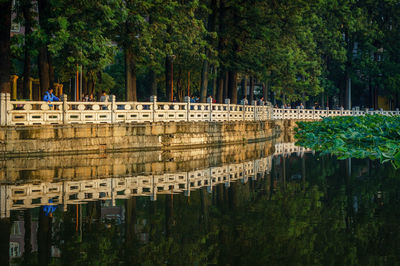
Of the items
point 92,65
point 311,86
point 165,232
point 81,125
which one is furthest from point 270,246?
point 311,86

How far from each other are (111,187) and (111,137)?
10057 millimetres

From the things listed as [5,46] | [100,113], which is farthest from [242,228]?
[5,46]

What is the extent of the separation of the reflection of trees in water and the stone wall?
9703 millimetres

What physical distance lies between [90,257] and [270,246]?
7.35ft

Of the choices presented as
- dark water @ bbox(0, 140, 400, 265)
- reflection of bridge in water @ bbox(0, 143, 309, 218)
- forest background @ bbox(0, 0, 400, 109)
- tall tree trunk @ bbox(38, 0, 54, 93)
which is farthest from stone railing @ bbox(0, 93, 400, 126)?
dark water @ bbox(0, 140, 400, 265)

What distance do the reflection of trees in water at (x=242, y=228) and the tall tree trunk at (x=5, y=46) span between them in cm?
1266

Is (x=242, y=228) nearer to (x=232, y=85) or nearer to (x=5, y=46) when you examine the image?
(x=5, y=46)

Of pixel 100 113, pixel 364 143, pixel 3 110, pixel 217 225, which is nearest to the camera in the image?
pixel 217 225

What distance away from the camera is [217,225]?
348 inches

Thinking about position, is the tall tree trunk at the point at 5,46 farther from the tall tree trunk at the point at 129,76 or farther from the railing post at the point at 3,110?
the tall tree trunk at the point at 129,76

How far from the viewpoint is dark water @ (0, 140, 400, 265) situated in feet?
23.0

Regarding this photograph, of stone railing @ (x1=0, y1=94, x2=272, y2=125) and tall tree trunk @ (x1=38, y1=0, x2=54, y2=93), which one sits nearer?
stone railing @ (x1=0, y1=94, x2=272, y2=125)

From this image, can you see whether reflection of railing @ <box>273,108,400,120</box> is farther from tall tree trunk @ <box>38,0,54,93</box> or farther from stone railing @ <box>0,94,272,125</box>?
tall tree trunk @ <box>38,0,54,93</box>

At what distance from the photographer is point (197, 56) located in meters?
32.0
